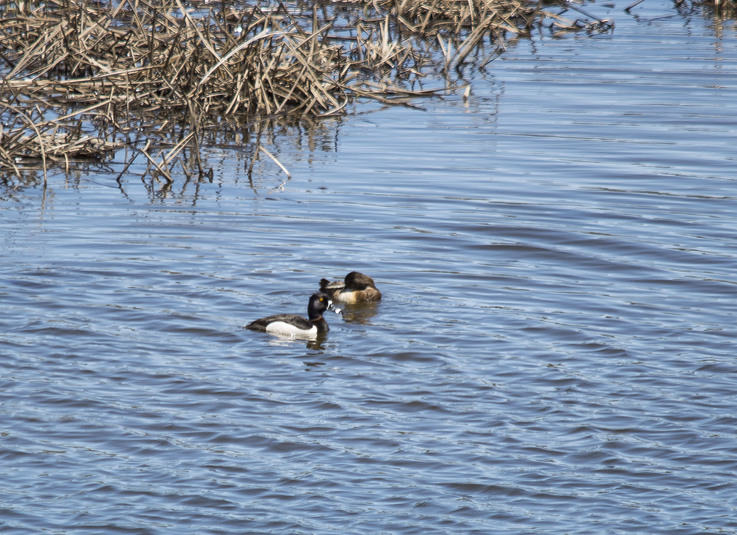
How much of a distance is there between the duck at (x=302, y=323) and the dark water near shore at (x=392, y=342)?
147 millimetres

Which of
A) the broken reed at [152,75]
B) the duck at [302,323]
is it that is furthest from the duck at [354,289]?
the broken reed at [152,75]

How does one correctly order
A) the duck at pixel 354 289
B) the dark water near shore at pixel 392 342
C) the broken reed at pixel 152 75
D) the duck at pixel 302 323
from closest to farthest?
the dark water near shore at pixel 392 342, the duck at pixel 302 323, the duck at pixel 354 289, the broken reed at pixel 152 75

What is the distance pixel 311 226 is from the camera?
505 inches

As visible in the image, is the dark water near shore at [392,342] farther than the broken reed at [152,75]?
No

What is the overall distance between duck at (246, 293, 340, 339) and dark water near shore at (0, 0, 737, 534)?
0.15 metres

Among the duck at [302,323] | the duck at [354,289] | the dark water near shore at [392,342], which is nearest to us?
the dark water near shore at [392,342]

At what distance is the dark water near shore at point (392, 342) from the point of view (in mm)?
6633

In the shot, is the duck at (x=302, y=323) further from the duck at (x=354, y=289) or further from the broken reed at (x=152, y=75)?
the broken reed at (x=152, y=75)

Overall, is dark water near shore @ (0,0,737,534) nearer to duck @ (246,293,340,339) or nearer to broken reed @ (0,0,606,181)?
duck @ (246,293,340,339)

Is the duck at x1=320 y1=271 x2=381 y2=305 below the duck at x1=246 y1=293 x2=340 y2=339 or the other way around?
the other way around

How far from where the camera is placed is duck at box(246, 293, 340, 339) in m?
9.81

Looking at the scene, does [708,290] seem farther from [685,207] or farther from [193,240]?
[193,240]

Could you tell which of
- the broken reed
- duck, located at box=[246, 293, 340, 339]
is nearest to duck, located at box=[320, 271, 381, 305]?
duck, located at box=[246, 293, 340, 339]

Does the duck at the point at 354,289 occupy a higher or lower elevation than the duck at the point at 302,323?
higher
